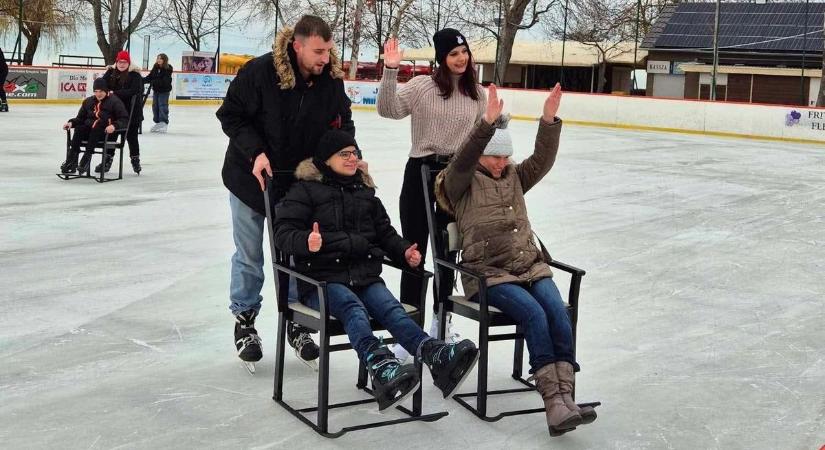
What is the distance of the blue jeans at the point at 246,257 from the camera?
4934 millimetres

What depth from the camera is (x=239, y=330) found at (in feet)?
16.4

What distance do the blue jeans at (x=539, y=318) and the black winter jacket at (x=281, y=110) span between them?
99 cm

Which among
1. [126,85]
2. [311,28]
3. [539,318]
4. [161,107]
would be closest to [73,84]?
[161,107]

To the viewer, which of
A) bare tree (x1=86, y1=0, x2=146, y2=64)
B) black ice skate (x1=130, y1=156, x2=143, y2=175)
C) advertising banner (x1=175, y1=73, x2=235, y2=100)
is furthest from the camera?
bare tree (x1=86, y1=0, x2=146, y2=64)

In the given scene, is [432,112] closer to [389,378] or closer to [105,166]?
[389,378]

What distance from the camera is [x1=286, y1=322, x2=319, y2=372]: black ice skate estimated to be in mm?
4918

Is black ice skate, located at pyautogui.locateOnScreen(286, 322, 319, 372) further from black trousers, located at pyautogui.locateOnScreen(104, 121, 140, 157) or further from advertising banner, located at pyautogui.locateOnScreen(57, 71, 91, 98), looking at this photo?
advertising banner, located at pyautogui.locateOnScreen(57, 71, 91, 98)

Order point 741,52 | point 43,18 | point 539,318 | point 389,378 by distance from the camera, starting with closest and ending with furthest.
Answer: point 389,378, point 539,318, point 43,18, point 741,52

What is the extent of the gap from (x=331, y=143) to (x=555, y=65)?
56.6m

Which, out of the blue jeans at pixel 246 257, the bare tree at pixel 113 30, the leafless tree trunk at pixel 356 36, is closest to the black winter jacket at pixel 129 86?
the blue jeans at pixel 246 257

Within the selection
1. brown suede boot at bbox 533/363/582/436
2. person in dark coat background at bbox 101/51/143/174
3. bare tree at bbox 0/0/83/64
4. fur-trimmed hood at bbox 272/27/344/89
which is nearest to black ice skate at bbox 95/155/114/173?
person in dark coat background at bbox 101/51/143/174

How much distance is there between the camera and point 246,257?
16.2ft

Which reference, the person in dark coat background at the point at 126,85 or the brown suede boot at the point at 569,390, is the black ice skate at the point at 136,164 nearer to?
the person in dark coat background at the point at 126,85

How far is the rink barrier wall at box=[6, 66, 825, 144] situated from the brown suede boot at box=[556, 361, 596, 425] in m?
20.9
